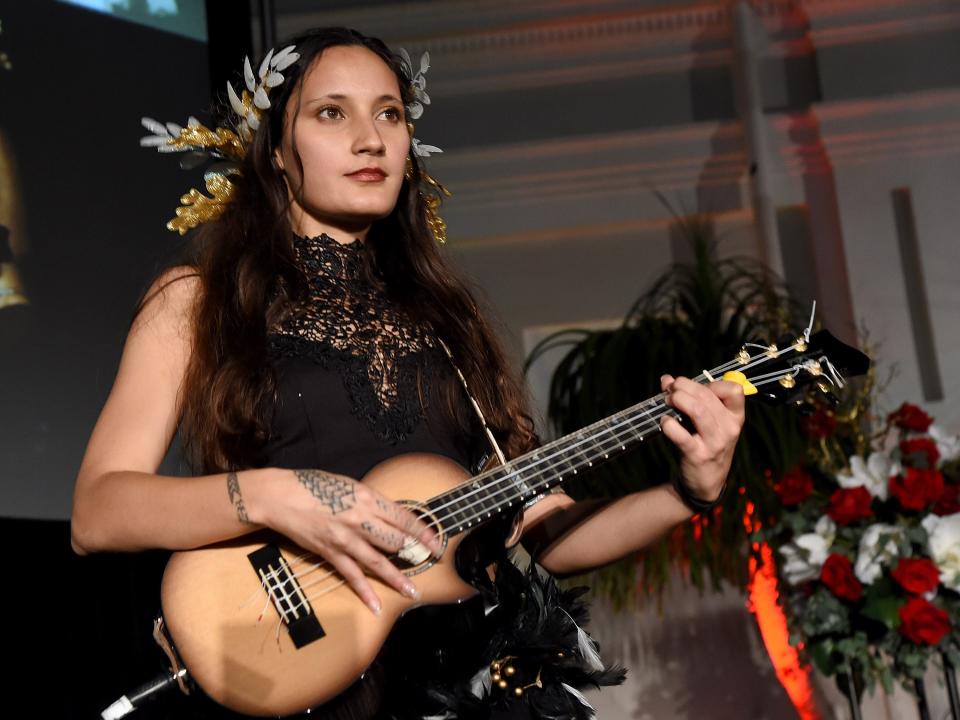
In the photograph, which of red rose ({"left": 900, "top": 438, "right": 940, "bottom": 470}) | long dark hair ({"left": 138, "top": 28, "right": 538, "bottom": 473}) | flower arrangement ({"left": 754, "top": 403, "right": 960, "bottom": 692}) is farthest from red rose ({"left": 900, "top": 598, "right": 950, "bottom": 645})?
long dark hair ({"left": 138, "top": 28, "right": 538, "bottom": 473})

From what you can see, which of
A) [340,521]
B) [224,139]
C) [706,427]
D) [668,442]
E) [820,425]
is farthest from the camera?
[668,442]

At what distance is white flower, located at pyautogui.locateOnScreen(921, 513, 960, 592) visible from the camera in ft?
8.11

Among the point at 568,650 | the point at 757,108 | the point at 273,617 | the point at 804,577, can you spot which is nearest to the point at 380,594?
the point at 273,617

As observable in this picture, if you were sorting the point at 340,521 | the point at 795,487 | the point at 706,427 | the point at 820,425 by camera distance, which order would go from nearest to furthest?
the point at 340,521
the point at 706,427
the point at 795,487
the point at 820,425

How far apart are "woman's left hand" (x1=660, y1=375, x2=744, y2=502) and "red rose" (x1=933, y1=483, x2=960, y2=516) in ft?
4.46

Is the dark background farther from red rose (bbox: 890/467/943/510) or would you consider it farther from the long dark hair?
red rose (bbox: 890/467/943/510)

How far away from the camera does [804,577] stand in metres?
2.59

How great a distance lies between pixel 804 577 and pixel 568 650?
1413 millimetres

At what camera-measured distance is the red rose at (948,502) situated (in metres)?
2.54

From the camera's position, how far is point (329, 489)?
1.18m

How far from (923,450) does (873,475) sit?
0.40ft

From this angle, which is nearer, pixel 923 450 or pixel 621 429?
pixel 621 429

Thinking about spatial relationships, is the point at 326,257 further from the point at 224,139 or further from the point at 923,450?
the point at 923,450

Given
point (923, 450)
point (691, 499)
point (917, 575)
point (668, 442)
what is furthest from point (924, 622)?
point (691, 499)
